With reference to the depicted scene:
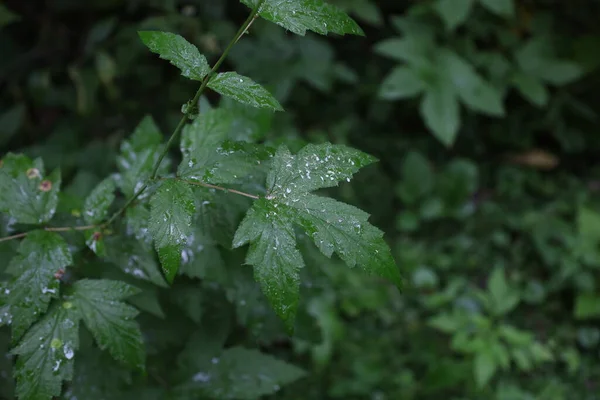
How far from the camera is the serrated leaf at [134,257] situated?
4.57 feet

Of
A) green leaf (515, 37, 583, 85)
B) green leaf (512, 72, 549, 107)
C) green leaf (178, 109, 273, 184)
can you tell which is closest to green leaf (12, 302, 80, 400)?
green leaf (178, 109, 273, 184)

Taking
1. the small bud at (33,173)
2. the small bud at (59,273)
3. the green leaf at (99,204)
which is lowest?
the small bud at (59,273)

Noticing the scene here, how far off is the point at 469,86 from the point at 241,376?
232 cm

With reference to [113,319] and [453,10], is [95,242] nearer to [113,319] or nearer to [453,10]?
[113,319]

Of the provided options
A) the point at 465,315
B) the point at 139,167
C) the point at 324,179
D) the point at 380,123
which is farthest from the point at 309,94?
the point at 324,179

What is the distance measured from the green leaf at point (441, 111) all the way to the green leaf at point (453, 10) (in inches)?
14.2

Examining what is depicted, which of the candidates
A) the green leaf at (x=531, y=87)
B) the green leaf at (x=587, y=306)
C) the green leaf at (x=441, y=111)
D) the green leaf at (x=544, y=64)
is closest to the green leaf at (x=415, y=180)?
the green leaf at (x=441, y=111)

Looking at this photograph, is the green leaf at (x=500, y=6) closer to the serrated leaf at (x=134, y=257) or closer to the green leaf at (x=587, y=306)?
the green leaf at (x=587, y=306)

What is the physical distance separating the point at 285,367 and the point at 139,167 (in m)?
0.76

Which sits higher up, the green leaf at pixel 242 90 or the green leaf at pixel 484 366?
the green leaf at pixel 242 90

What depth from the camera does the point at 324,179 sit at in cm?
117

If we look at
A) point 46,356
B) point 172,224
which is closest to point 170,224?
point 172,224

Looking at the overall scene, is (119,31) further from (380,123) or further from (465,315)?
(465,315)

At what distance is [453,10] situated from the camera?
9.98ft
